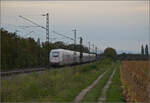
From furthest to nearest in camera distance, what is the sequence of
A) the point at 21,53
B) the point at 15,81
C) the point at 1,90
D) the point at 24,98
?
1. the point at 21,53
2. the point at 15,81
3. the point at 1,90
4. the point at 24,98

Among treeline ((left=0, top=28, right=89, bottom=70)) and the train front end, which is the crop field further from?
the train front end

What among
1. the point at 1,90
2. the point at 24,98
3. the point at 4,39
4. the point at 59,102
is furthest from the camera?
the point at 4,39

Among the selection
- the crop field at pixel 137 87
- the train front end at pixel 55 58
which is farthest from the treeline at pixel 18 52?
the crop field at pixel 137 87

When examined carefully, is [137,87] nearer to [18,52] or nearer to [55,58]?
[18,52]

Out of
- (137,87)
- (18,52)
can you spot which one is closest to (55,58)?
(18,52)

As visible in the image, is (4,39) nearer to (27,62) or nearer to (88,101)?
(27,62)

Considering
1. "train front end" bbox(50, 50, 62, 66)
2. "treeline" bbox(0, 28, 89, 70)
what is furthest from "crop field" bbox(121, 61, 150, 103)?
"train front end" bbox(50, 50, 62, 66)

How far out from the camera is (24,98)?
18328 millimetres

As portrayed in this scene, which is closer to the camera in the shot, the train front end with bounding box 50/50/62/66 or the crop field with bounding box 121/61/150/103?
the crop field with bounding box 121/61/150/103

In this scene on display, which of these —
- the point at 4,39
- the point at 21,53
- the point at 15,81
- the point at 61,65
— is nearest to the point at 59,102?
the point at 15,81

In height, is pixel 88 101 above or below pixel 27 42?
below

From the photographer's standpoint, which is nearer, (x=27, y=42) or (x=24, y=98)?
(x=24, y=98)

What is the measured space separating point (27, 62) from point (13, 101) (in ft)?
120

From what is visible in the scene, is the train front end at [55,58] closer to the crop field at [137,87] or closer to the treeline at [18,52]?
the treeline at [18,52]
